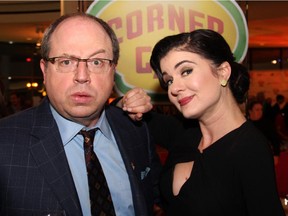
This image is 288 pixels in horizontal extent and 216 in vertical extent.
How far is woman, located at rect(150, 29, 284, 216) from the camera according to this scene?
5.11 feet

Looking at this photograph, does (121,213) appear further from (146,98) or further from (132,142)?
(146,98)

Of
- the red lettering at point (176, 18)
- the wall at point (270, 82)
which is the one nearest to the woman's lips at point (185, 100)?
the red lettering at point (176, 18)

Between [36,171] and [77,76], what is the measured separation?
0.38 m

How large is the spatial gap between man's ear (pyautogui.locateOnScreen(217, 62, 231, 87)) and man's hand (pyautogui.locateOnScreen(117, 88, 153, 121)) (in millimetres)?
366

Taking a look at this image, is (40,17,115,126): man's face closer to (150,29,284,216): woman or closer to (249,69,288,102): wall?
(150,29,284,216): woman

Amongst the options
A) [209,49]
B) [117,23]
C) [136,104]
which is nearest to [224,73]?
[209,49]

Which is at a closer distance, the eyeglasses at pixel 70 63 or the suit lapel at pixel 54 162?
the suit lapel at pixel 54 162

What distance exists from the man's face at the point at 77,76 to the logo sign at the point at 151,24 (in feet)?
3.21

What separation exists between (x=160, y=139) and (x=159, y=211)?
403 millimetres

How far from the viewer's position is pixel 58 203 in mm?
1419

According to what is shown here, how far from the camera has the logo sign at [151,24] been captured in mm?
2588

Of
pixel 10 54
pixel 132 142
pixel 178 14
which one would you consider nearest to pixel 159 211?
pixel 132 142

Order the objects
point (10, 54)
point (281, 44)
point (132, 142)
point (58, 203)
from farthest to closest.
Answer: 1. point (10, 54)
2. point (281, 44)
3. point (132, 142)
4. point (58, 203)

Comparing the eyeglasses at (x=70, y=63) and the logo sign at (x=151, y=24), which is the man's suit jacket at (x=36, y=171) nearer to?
the eyeglasses at (x=70, y=63)
